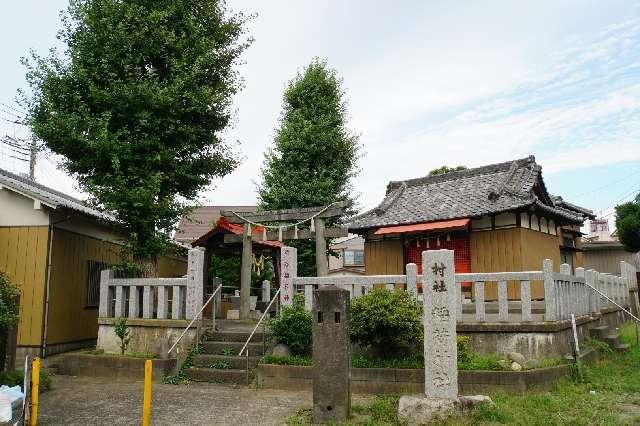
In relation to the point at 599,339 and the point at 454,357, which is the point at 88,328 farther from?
the point at 599,339

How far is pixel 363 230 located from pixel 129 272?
915 cm

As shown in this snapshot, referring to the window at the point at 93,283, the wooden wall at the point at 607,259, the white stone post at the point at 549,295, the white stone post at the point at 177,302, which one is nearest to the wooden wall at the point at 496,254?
the white stone post at the point at 549,295

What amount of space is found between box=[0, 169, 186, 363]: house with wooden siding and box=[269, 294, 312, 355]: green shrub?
598cm

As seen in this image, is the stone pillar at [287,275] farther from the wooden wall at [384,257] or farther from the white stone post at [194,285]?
the wooden wall at [384,257]

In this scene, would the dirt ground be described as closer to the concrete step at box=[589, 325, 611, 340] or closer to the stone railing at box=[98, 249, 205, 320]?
the stone railing at box=[98, 249, 205, 320]

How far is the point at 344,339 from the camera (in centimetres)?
841

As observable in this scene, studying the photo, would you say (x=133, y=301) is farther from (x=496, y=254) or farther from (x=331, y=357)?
(x=496, y=254)

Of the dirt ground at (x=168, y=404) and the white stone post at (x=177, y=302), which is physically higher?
the white stone post at (x=177, y=302)

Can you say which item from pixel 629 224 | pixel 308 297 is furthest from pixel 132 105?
pixel 629 224

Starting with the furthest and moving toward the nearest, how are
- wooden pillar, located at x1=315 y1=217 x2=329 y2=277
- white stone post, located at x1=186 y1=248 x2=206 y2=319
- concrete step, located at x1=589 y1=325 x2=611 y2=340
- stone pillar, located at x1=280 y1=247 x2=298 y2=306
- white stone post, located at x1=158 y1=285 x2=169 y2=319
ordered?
wooden pillar, located at x1=315 y1=217 x2=329 y2=277 < concrete step, located at x1=589 y1=325 x2=611 y2=340 < white stone post, located at x1=158 y1=285 x2=169 y2=319 < white stone post, located at x1=186 y1=248 x2=206 y2=319 < stone pillar, located at x1=280 y1=247 x2=298 y2=306

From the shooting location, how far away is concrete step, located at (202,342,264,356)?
12023 mm

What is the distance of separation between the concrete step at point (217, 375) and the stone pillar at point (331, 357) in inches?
134

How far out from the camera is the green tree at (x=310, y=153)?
74.6 ft

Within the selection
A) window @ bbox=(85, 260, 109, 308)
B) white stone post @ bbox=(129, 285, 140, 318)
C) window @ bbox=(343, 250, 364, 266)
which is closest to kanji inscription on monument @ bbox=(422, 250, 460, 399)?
white stone post @ bbox=(129, 285, 140, 318)
